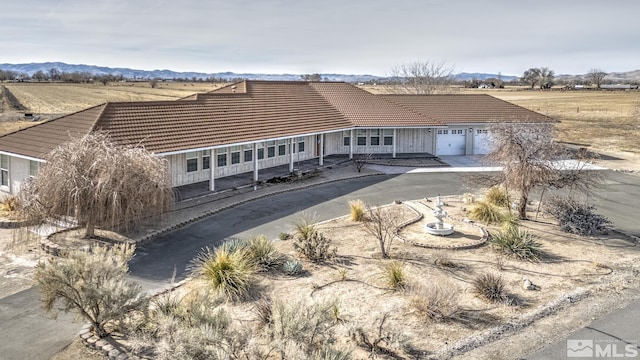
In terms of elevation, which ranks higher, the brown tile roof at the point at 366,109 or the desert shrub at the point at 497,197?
the brown tile roof at the point at 366,109

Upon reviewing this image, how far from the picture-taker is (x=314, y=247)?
15.6 metres

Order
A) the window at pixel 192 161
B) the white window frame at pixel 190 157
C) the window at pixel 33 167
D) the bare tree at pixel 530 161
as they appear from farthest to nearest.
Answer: the window at pixel 192 161
the white window frame at pixel 190 157
the window at pixel 33 167
the bare tree at pixel 530 161

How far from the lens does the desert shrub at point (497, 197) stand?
21750 millimetres

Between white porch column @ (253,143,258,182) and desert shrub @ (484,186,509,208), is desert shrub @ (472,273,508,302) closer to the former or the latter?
desert shrub @ (484,186,509,208)

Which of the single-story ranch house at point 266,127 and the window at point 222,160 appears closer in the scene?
the single-story ranch house at point 266,127

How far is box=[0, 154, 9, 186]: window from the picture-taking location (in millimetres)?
22484

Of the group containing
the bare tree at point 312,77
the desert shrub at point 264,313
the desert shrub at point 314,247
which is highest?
the bare tree at point 312,77

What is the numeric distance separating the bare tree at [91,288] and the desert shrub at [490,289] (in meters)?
8.37

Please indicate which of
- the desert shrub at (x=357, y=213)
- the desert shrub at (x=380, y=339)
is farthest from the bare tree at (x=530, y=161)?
the desert shrub at (x=380, y=339)

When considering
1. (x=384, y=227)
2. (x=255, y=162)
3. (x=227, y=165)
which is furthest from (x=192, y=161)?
(x=384, y=227)

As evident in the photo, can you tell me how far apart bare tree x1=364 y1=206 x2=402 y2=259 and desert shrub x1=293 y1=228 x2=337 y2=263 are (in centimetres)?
151

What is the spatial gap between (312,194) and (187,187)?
242 inches

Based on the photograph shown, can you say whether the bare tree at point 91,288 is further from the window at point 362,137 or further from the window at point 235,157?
the window at point 362,137

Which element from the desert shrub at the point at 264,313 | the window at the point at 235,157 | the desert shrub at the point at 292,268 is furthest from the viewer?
the window at the point at 235,157
